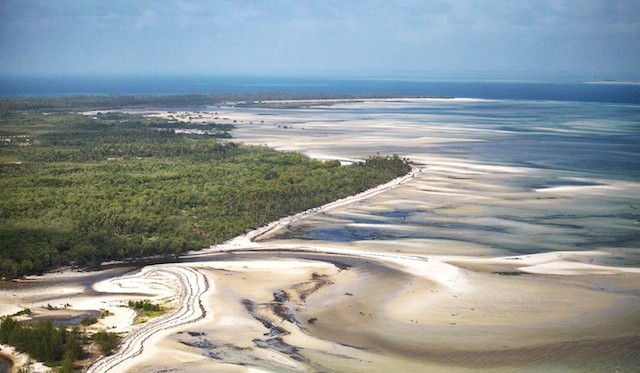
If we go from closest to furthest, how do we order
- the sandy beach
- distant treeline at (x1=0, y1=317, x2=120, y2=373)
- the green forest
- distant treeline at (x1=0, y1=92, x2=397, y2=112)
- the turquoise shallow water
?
distant treeline at (x1=0, y1=317, x2=120, y2=373), the sandy beach, the green forest, the turquoise shallow water, distant treeline at (x1=0, y1=92, x2=397, y2=112)

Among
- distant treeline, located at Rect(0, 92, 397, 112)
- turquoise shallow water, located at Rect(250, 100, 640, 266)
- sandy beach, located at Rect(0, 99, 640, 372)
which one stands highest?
distant treeline, located at Rect(0, 92, 397, 112)

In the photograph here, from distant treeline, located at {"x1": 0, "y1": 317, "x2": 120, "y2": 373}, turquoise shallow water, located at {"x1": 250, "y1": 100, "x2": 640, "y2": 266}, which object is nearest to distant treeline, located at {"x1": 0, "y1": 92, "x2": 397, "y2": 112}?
turquoise shallow water, located at {"x1": 250, "y1": 100, "x2": 640, "y2": 266}

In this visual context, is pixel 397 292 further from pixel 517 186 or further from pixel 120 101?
pixel 120 101

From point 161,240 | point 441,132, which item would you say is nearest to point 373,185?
point 161,240

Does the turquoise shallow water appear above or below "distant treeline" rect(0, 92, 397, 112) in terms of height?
below

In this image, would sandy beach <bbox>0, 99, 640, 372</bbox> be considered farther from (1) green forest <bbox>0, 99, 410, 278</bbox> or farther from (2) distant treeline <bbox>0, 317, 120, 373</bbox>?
(1) green forest <bbox>0, 99, 410, 278</bbox>

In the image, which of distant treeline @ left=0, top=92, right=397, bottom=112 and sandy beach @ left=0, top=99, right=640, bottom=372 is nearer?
sandy beach @ left=0, top=99, right=640, bottom=372

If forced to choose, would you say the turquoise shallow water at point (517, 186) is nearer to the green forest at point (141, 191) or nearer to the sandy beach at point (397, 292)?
the sandy beach at point (397, 292)

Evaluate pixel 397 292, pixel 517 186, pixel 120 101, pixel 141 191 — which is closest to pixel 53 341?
pixel 397 292
